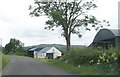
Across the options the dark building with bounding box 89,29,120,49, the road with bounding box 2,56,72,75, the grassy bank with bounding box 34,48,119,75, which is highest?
the dark building with bounding box 89,29,120,49

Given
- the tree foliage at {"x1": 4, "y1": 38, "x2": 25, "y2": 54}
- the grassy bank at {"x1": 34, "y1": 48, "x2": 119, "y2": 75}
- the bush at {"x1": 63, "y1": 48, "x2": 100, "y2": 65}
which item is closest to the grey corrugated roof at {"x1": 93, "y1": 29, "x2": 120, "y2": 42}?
the grassy bank at {"x1": 34, "y1": 48, "x2": 119, "y2": 75}

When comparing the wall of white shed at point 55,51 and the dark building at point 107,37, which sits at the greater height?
the dark building at point 107,37

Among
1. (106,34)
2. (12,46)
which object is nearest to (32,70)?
(106,34)

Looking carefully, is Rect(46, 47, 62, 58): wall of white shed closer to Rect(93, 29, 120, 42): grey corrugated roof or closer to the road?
Rect(93, 29, 120, 42): grey corrugated roof

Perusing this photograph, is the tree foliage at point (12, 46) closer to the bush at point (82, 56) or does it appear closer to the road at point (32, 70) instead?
the road at point (32, 70)

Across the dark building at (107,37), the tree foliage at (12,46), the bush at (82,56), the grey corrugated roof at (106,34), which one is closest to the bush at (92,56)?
the bush at (82,56)

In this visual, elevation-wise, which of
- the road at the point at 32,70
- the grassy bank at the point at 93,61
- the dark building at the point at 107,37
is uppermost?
the dark building at the point at 107,37

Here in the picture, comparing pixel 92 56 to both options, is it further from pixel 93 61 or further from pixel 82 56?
pixel 82 56

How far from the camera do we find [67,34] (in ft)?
188

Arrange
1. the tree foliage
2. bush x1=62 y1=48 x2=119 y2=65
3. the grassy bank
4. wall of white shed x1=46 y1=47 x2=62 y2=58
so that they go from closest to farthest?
1. the grassy bank
2. bush x1=62 y1=48 x2=119 y2=65
3. wall of white shed x1=46 y1=47 x2=62 y2=58
4. the tree foliage

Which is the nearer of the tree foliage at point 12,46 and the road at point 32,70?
the road at point 32,70

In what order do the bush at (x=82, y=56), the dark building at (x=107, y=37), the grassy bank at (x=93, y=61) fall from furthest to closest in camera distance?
the dark building at (x=107, y=37)
the bush at (x=82, y=56)
the grassy bank at (x=93, y=61)

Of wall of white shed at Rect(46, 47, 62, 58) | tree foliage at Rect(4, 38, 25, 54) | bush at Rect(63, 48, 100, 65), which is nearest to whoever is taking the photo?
bush at Rect(63, 48, 100, 65)

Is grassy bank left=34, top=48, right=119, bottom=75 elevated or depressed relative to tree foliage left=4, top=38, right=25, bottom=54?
depressed
